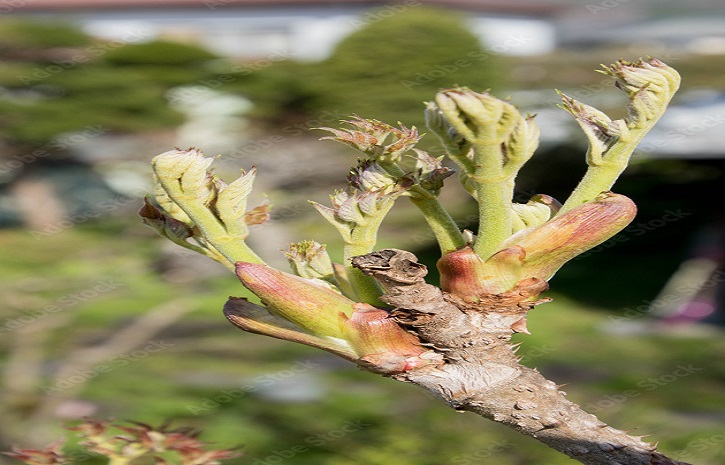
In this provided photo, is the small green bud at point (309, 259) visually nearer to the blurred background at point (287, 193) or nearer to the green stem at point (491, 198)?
the green stem at point (491, 198)

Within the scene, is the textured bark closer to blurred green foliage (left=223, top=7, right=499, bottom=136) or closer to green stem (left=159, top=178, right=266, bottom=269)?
green stem (left=159, top=178, right=266, bottom=269)

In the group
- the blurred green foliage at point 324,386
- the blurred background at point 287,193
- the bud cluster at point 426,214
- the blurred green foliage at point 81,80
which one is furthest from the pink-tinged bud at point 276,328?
the blurred green foliage at point 81,80

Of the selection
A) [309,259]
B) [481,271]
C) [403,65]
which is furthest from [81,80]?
[481,271]

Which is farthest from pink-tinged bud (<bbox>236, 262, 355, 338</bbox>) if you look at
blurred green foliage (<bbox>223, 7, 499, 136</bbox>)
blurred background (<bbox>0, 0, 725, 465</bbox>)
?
blurred green foliage (<bbox>223, 7, 499, 136</bbox>)

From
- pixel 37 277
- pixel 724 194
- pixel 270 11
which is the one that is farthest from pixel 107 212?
pixel 724 194

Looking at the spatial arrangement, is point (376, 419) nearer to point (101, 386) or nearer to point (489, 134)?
point (101, 386)

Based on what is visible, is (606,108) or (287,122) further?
(287,122)
